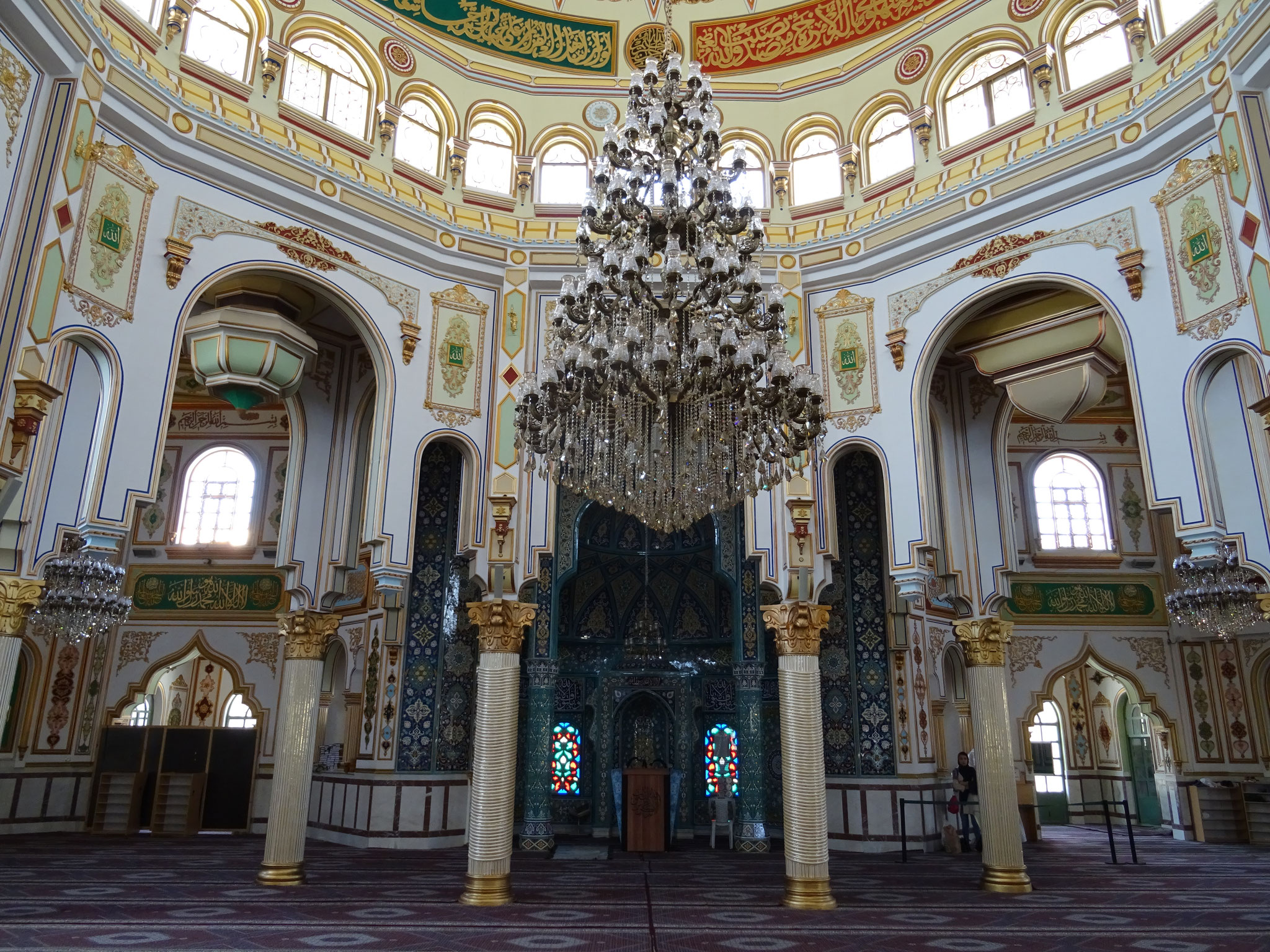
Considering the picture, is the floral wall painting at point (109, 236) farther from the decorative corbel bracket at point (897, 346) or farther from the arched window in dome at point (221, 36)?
the decorative corbel bracket at point (897, 346)

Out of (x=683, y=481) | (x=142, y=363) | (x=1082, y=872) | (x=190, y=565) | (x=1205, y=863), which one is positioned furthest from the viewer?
(x=190, y=565)

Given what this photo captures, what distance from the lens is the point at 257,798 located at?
12594mm

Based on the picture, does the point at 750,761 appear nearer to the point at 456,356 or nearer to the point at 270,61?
the point at 456,356

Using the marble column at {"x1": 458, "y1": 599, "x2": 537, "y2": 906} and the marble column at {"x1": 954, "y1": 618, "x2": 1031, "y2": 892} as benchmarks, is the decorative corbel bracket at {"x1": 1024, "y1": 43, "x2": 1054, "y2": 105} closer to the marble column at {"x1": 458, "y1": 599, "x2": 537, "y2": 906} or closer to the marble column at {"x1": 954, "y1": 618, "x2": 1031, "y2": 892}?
the marble column at {"x1": 954, "y1": 618, "x2": 1031, "y2": 892}

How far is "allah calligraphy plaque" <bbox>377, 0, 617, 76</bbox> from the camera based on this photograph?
10789mm

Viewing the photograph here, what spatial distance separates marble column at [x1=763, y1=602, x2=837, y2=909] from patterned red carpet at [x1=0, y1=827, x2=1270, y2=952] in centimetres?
27

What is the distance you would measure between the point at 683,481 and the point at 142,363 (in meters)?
4.59

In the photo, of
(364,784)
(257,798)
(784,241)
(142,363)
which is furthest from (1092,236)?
(257,798)

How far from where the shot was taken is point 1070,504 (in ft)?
46.7

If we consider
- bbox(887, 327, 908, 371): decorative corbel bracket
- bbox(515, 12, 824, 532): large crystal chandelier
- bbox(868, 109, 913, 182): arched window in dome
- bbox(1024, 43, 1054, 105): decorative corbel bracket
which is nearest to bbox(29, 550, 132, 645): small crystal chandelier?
bbox(515, 12, 824, 532): large crystal chandelier

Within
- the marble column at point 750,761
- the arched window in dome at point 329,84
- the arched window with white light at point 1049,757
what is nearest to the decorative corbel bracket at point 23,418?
the arched window in dome at point 329,84

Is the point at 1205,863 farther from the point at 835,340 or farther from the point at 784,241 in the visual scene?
the point at 784,241

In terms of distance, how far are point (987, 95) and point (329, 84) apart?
6.91 m

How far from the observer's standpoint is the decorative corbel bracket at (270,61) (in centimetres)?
922
